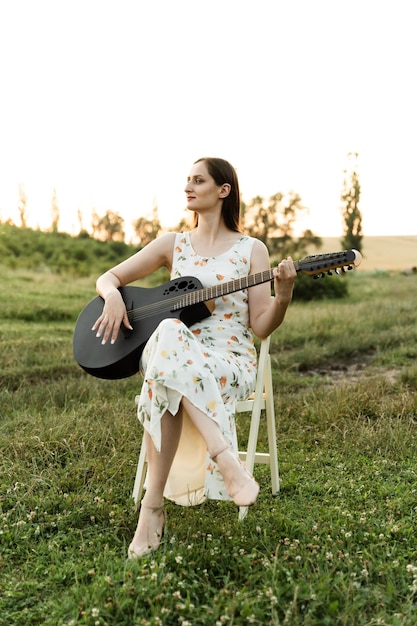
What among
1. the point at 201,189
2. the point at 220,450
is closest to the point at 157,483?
the point at 220,450

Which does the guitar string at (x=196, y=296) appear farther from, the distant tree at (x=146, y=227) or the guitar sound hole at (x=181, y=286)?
the distant tree at (x=146, y=227)

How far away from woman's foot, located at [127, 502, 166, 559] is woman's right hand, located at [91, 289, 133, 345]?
849mm

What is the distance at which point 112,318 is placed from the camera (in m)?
3.28

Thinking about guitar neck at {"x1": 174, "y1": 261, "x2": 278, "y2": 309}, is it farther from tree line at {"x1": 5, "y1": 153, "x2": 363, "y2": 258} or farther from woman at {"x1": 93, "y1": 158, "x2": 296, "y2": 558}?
tree line at {"x1": 5, "y1": 153, "x2": 363, "y2": 258}

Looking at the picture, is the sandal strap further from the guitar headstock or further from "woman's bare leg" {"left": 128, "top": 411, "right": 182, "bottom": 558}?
the guitar headstock

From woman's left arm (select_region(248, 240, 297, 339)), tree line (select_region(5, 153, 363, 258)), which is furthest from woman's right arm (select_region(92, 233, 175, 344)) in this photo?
tree line (select_region(5, 153, 363, 258))

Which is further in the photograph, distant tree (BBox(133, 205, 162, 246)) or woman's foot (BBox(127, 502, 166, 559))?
distant tree (BBox(133, 205, 162, 246))

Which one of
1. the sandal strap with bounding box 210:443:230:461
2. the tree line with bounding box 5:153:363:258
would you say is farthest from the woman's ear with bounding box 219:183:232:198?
the tree line with bounding box 5:153:363:258

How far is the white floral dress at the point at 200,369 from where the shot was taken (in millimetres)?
2816

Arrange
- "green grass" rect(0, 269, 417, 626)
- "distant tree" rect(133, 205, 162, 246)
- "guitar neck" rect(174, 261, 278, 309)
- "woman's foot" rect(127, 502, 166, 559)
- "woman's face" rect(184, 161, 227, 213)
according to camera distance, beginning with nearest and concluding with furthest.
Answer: "green grass" rect(0, 269, 417, 626), "woman's foot" rect(127, 502, 166, 559), "guitar neck" rect(174, 261, 278, 309), "woman's face" rect(184, 161, 227, 213), "distant tree" rect(133, 205, 162, 246)

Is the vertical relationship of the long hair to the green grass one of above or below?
above

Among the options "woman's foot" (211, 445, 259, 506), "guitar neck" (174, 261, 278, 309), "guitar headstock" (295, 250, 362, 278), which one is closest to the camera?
"woman's foot" (211, 445, 259, 506)

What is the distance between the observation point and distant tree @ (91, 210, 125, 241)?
16.9m

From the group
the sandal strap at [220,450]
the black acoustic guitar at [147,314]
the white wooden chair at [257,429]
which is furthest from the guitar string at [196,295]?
the sandal strap at [220,450]
